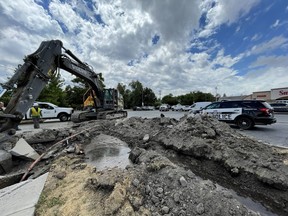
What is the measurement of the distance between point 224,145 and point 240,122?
691 cm

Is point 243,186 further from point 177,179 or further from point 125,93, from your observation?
point 125,93

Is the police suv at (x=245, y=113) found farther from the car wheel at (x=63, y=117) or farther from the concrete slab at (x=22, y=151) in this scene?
the car wheel at (x=63, y=117)

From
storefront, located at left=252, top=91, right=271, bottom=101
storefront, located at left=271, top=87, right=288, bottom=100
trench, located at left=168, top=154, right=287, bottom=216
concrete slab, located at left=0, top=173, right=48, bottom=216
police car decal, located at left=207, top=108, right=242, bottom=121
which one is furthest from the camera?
storefront, located at left=252, top=91, right=271, bottom=101

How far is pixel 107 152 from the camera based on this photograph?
651 cm

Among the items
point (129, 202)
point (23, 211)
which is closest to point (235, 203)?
point (129, 202)

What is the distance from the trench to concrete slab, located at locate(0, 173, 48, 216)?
3775 millimetres

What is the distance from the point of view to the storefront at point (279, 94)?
41688 millimetres

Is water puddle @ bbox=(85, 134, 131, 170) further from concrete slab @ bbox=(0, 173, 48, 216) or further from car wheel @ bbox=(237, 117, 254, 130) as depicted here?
car wheel @ bbox=(237, 117, 254, 130)

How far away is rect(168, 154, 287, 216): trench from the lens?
131 inches

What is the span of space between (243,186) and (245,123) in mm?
8128

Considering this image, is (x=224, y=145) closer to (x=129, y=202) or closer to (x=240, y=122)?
(x=129, y=202)

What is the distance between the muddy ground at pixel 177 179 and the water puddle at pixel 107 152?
36cm

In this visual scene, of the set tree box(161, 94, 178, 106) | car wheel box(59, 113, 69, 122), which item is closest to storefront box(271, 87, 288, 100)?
tree box(161, 94, 178, 106)

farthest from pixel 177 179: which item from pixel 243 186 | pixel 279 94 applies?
pixel 279 94
